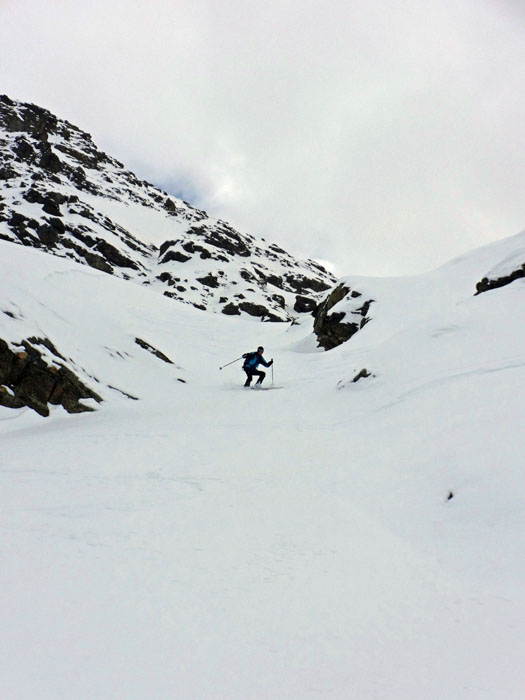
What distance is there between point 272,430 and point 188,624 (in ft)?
19.9

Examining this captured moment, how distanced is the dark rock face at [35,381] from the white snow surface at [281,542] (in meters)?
0.36

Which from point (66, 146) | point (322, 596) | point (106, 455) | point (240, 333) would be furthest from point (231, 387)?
point (66, 146)

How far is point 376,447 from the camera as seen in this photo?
285 inches

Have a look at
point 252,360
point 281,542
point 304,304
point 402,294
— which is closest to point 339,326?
point 402,294

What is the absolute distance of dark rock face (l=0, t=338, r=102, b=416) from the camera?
32.0 feet

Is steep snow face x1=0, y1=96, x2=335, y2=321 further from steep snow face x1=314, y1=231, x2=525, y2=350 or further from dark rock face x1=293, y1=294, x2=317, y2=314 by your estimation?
steep snow face x1=314, y1=231, x2=525, y2=350

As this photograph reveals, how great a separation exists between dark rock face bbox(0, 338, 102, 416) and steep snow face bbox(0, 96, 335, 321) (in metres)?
69.0

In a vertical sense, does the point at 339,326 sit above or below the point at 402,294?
below

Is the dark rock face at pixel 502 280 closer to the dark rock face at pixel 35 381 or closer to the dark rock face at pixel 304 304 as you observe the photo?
the dark rock face at pixel 35 381

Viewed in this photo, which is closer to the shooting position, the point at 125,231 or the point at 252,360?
the point at 252,360

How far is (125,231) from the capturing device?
107 meters

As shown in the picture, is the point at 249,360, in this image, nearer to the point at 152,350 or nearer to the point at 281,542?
the point at 152,350

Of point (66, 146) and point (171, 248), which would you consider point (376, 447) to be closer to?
point (171, 248)

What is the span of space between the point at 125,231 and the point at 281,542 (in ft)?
375
